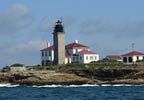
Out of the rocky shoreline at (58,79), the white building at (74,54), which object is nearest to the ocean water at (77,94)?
the rocky shoreline at (58,79)

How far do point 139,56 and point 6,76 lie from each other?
31.2 metres

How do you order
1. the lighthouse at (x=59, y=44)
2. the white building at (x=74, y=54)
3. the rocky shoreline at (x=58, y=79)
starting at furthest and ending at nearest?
the white building at (x=74, y=54) → the lighthouse at (x=59, y=44) → the rocky shoreline at (x=58, y=79)

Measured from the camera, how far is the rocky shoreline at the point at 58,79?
95188 millimetres

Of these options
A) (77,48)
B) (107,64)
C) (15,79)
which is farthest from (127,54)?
(15,79)

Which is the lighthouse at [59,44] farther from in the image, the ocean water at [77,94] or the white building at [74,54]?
the ocean water at [77,94]

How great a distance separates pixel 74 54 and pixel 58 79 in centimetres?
2818

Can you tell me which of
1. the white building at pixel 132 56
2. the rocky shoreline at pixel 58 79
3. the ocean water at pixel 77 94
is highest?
the white building at pixel 132 56

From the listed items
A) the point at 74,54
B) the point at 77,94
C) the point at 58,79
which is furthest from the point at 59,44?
the point at 77,94

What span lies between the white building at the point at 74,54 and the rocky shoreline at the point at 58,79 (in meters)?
22.6

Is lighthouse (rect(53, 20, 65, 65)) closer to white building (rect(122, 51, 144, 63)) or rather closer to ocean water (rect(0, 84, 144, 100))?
white building (rect(122, 51, 144, 63))

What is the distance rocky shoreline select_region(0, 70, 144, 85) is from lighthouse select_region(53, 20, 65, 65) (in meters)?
13.2

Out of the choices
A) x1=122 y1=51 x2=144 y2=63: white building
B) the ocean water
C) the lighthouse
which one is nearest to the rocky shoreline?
the lighthouse

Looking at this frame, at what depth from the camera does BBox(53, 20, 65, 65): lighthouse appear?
11194cm

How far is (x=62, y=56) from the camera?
369 feet
